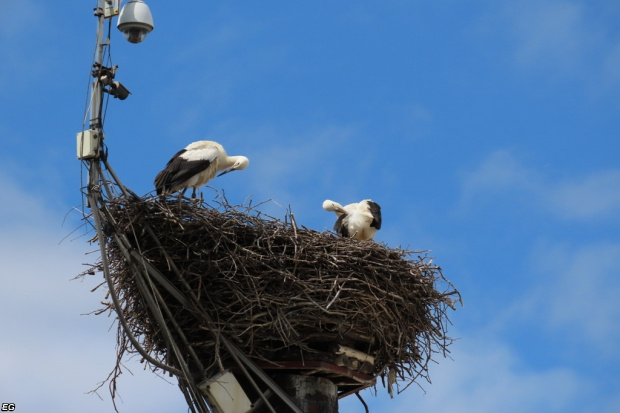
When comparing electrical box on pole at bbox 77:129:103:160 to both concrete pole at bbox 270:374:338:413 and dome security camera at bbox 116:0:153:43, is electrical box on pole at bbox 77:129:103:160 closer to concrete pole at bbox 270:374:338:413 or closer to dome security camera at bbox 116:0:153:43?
dome security camera at bbox 116:0:153:43

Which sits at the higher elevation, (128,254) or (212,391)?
(128,254)

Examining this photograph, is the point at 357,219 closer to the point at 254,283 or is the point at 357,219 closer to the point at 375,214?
the point at 375,214

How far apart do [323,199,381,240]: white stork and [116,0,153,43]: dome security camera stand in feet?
16.2

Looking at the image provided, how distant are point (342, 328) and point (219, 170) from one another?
3313mm

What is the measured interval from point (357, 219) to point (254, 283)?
3.97 metres

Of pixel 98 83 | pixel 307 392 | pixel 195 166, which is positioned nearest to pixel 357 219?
pixel 195 166

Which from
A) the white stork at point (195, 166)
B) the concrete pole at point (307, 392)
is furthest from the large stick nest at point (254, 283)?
the white stork at point (195, 166)

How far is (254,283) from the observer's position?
30.0 feet

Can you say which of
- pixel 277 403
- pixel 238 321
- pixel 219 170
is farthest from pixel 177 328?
pixel 219 170

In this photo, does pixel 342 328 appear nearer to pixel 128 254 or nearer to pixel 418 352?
pixel 418 352

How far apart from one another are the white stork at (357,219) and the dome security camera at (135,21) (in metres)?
4.93

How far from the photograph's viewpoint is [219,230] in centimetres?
916

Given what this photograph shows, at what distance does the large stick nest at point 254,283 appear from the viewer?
30.0 ft

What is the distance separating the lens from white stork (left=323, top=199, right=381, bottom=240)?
42.4ft
